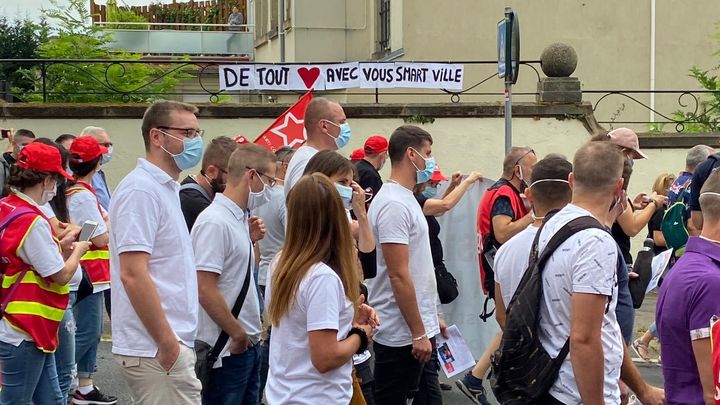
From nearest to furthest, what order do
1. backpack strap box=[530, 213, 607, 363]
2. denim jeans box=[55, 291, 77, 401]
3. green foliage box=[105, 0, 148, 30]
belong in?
backpack strap box=[530, 213, 607, 363] → denim jeans box=[55, 291, 77, 401] → green foliage box=[105, 0, 148, 30]

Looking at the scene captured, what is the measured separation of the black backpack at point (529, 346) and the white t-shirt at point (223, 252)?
1.61 metres

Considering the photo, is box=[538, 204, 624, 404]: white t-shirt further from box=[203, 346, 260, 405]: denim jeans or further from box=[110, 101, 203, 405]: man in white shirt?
box=[203, 346, 260, 405]: denim jeans

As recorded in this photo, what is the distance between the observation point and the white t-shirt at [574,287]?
156 inches

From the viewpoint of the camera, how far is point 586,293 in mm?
3932

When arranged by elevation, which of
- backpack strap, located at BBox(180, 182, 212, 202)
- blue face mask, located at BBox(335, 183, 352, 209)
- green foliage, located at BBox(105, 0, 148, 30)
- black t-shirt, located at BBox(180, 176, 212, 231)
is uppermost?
green foliage, located at BBox(105, 0, 148, 30)

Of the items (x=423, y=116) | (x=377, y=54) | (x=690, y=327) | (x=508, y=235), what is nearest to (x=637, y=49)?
(x=377, y=54)

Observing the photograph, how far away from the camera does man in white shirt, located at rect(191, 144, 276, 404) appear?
5156 millimetres

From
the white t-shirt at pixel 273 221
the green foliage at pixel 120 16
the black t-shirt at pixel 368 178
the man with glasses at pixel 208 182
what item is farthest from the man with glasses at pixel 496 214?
the green foliage at pixel 120 16

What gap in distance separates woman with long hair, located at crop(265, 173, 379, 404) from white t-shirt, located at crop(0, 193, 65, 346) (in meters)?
1.79

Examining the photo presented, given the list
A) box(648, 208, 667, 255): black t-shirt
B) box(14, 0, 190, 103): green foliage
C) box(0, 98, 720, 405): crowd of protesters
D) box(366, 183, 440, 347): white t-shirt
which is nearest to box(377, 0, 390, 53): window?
box(14, 0, 190, 103): green foliage

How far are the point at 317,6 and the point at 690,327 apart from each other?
69.6ft

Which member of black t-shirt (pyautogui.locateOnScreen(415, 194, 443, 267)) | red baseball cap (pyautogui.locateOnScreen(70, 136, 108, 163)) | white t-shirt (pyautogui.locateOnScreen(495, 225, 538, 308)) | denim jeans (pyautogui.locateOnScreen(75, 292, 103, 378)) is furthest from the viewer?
black t-shirt (pyautogui.locateOnScreen(415, 194, 443, 267))

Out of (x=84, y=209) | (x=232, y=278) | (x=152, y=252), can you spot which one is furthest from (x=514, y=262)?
(x=84, y=209)

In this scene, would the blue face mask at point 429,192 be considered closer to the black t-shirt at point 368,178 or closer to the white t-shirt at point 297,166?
the black t-shirt at point 368,178
